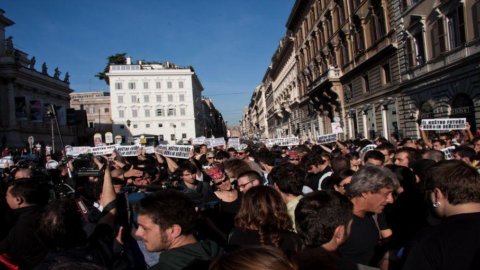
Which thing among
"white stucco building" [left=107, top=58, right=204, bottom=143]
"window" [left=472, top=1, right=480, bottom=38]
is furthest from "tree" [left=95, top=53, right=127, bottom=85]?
"window" [left=472, top=1, right=480, bottom=38]

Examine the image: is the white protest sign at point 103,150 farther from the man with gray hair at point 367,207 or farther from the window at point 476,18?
the window at point 476,18

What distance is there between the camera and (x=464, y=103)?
59.8ft

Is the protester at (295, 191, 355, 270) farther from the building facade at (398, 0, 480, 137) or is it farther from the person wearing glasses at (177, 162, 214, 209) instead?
the building facade at (398, 0, 480, 137)

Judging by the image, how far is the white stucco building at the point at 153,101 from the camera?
262 feet

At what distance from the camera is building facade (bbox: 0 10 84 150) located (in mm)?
47781

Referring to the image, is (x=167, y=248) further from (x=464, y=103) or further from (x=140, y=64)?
(x=140, y=64)

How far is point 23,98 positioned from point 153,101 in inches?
1441

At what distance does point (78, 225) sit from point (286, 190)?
203cm

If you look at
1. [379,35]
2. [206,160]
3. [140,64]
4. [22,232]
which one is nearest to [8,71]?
[140,64]

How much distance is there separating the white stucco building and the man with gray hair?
254ft

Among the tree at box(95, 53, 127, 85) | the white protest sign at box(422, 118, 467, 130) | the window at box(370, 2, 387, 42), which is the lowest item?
the white protest sign at box(422, 118, 467, 130)

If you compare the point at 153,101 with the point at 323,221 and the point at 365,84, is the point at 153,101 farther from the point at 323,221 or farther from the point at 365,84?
the point at 323,221

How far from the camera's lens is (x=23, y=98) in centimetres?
4634

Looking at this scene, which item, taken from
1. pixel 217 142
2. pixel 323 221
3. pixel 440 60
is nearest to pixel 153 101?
pixel 217 142
